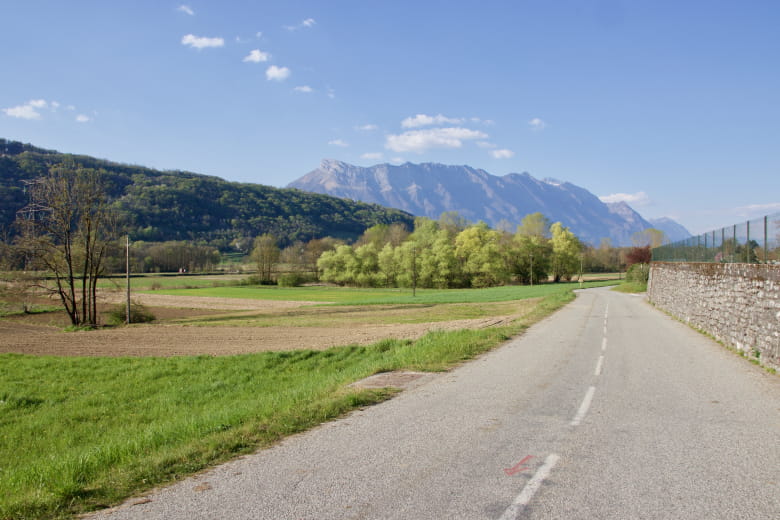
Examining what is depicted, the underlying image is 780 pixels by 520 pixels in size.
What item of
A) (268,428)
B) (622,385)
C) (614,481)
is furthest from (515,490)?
(622,385)

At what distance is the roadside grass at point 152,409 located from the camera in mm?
5668

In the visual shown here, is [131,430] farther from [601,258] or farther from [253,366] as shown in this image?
[601,258]

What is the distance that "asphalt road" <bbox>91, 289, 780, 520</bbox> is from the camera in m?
4.64

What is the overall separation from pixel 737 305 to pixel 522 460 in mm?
14027

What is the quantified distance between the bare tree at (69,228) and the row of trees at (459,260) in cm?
5630

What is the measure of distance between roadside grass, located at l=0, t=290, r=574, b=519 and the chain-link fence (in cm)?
817

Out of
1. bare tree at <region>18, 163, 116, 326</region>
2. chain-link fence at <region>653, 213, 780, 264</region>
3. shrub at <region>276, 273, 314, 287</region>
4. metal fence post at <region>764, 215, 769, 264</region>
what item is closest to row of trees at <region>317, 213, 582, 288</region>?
shrub at <region>276, 273, 314, 287</region>

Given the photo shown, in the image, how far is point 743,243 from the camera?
56.1ft

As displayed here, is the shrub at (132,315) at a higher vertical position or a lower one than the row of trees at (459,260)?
lower

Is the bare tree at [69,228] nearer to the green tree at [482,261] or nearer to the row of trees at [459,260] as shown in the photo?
the row of trees at [459,260]

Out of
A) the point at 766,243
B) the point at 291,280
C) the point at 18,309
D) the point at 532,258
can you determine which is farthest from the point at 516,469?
the point at 291,280

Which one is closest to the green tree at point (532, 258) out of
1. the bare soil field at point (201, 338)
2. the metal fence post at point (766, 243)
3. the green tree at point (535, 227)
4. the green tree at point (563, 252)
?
the green tree at point (563, 252)

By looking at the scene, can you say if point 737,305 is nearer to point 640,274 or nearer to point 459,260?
point 640,274

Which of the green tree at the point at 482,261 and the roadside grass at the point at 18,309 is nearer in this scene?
the roadside grass at the point at 18,309
